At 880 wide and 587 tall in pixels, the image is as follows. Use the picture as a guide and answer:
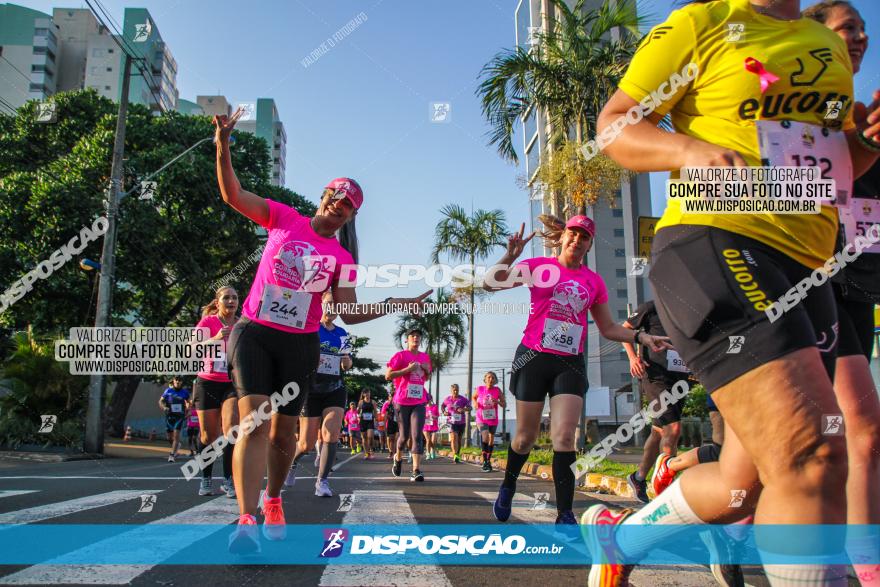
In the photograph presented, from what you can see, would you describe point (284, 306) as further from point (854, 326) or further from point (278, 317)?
point (854, 326)

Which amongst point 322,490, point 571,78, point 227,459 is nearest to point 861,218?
point 322,490

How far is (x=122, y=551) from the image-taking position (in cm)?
340

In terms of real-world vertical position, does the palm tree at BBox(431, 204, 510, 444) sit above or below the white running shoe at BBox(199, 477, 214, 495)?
above

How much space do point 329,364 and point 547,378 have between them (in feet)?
11.9

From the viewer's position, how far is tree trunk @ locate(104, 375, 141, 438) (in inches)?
1048

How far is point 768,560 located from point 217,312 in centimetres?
705

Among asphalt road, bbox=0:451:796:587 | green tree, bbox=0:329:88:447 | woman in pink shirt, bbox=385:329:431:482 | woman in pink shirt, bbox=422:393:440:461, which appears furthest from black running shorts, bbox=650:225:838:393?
green tree, bbox=0:329:88:447

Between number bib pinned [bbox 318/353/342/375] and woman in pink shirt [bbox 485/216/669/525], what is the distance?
10.5 feet

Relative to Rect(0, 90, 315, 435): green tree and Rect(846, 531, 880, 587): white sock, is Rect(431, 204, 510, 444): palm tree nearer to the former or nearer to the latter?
Rect(0, 90, 315, 435): green tree

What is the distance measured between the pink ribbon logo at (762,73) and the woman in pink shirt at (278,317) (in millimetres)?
2487

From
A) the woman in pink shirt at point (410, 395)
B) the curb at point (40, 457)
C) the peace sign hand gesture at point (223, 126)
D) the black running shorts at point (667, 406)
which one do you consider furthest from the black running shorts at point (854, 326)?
the curb at point (40, 457)

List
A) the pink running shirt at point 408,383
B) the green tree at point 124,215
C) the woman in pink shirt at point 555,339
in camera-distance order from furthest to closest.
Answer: the green tree at point 124,215 → the pink running shirt at point 408,383 → the woman in pink shirt at point 555,339

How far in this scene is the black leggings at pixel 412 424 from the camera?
1054 cm

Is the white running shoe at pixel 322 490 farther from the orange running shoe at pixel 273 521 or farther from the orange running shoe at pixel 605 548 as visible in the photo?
the orange running shoe at pixel 605 548
